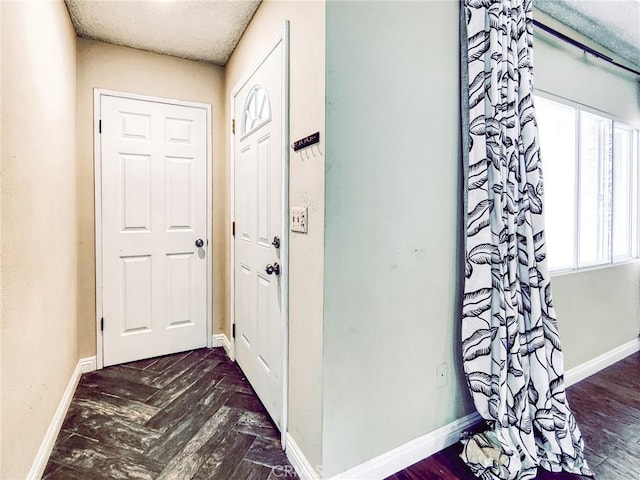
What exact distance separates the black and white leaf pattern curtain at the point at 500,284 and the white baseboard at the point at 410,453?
0.30ft

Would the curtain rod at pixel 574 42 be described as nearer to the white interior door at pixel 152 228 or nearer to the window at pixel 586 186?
the window at pixel 586 186

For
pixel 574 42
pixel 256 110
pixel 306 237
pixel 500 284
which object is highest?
pixel 574 42

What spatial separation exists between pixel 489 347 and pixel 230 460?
4.39ft

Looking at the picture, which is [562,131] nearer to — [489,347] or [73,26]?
[489,347]

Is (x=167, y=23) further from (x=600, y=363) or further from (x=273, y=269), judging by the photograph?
(x=600, y=363)

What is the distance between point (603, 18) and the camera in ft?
7.25

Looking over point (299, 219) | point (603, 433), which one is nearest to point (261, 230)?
point (299, 219)

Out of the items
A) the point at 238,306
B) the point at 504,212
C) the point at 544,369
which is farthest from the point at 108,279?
the point at 544,369

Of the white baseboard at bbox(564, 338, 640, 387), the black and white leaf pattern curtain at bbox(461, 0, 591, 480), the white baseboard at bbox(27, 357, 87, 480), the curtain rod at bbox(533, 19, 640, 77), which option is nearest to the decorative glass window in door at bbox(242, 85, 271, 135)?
the black and white leaf pattern curtain at bbox(461, 0, 591, 480)

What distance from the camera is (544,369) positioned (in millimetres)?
1628

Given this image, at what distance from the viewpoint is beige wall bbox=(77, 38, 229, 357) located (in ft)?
7.79

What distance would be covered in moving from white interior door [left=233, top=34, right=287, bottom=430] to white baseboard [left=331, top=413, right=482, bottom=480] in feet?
1.54

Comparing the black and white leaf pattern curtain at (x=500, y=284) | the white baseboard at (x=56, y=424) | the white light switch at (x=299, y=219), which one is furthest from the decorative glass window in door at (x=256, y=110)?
the white baseboard at (x=56, y=424)

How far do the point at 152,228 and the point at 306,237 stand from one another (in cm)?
175
